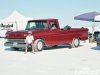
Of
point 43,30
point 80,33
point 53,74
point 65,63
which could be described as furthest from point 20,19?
point 53,74

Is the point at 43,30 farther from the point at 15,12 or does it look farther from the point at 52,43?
the point at 15,12

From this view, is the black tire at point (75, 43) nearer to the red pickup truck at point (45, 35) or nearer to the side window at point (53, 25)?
the red pickup truck at point (45, 35)

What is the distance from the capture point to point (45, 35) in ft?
49.8

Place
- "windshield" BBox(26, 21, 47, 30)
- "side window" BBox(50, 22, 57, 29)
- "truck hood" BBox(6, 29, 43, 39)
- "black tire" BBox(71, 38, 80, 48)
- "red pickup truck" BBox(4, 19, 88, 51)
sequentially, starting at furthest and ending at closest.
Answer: "black tire" BBox(71, 38, 80, 48) < "side window" BBox(50, 22, 57, 29) < "windshield" BBox(26, 21, 47, 30) < "red pickup truck" BBox(4, 19, 88, 51) < "truck hood" BBox(6, 29, 43, 39)

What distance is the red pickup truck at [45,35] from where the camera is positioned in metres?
14.7

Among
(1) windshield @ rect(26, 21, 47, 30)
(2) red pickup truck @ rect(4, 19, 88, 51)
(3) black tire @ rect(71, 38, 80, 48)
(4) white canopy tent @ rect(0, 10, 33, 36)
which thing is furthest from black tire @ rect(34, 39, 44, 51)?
(4) white canopy tent @ rect(0, 10, 33, 36)

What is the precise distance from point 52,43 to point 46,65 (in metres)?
5.79

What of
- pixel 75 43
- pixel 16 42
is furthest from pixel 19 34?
pixel 75 43

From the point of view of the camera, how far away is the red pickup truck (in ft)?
48.3

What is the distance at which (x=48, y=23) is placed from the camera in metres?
15.7

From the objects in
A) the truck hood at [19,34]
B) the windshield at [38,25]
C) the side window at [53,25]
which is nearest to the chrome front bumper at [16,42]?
the truck hood at [19,34]

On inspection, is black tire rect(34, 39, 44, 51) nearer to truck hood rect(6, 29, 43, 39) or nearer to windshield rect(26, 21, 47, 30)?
truck hood rect(6, 29, 43, 39)

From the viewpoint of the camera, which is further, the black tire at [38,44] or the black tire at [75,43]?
the black tire at [75,43]

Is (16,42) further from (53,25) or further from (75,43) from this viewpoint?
(75,43)
